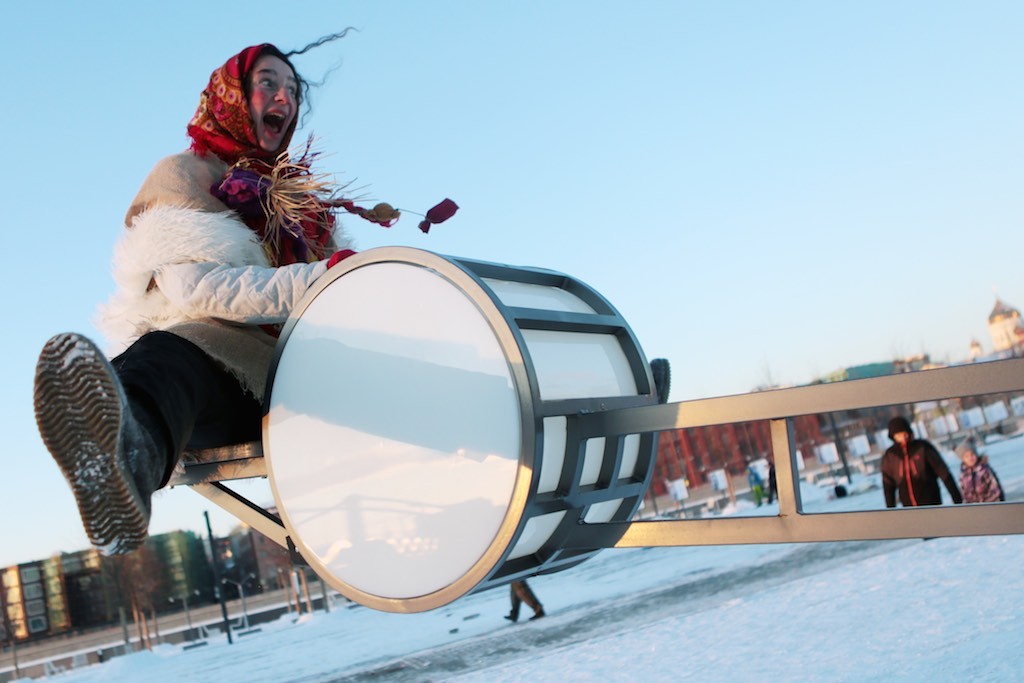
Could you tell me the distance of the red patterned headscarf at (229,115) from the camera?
285 cm

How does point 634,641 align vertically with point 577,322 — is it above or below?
below

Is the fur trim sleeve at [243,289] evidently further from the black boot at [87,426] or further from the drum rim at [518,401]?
the black boot at [87,426]

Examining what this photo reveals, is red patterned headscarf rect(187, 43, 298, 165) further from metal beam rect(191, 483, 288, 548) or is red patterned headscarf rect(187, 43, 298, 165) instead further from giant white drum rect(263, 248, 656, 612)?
metal beam rect(191, 483, 288, 548)

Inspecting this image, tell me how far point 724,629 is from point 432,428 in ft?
15.8

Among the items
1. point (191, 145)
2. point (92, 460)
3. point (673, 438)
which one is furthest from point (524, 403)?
point (673, 438)

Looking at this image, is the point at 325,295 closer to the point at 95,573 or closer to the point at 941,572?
the point at 941,572

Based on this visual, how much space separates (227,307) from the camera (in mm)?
2461

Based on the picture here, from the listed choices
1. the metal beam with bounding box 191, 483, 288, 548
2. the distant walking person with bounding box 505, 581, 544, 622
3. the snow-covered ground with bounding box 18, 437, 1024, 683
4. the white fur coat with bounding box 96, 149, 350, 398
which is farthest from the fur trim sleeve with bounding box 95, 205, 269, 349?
the distant walking person with bounding box 505, 581, 544, 622

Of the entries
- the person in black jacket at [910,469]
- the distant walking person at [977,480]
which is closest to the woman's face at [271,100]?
the person in black jacket at [910,469]

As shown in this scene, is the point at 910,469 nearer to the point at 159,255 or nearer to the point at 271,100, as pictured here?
the point at 271,100

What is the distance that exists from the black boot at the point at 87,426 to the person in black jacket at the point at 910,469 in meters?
7.26

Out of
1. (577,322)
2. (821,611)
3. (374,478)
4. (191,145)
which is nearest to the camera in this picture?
(374,478)

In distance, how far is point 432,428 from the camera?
2.15 metres

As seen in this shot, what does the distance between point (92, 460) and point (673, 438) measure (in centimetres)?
5620
